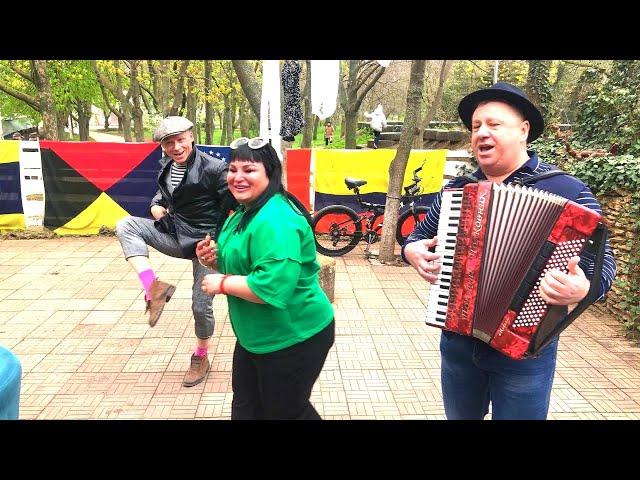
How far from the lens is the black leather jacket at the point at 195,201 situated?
3326 mm

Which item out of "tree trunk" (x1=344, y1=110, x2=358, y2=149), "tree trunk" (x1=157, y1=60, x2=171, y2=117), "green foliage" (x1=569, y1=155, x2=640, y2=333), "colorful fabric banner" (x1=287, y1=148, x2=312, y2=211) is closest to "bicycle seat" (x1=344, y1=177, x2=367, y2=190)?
"colorful fabric banner" (x1=287, y1=148, x2=312, y2=211)

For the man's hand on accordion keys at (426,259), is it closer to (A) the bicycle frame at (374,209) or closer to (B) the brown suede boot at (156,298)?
(B) the brown suede boot at (156,298)

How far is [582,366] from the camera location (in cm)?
431

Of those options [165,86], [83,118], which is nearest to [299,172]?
[165,86]

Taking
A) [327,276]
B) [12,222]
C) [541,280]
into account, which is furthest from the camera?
[12,222]

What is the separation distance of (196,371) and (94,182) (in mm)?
5532

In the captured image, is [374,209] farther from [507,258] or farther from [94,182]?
[507,258]

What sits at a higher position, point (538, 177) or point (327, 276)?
point (538, 177)

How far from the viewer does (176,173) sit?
136 inches

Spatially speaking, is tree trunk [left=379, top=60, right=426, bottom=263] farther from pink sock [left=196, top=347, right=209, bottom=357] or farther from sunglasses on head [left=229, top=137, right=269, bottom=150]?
sunglasses on head [left=229, top=137, right=269, bottom=150]

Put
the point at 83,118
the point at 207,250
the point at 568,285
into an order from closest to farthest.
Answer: the point at 568,285 < the point at 207,250 < the point at 83,118

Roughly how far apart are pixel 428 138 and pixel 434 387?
1362 centimetres
